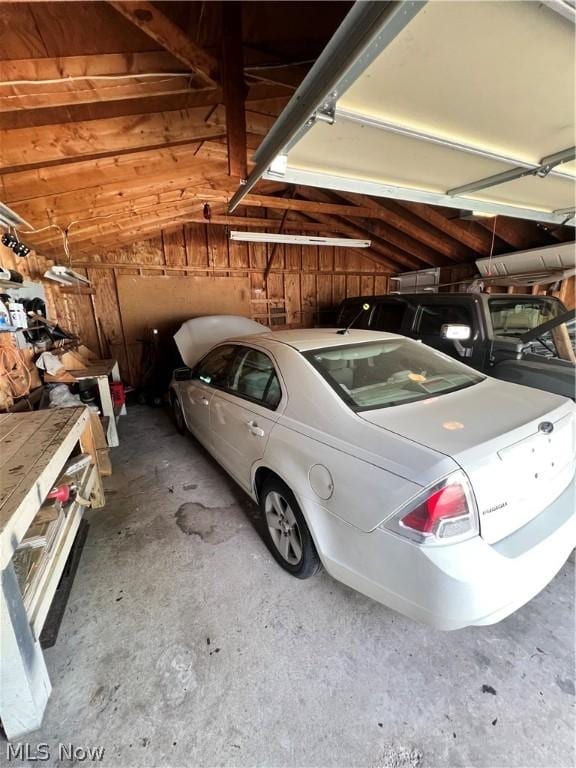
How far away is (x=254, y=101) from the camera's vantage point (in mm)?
2740

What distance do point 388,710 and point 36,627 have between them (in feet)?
4.79

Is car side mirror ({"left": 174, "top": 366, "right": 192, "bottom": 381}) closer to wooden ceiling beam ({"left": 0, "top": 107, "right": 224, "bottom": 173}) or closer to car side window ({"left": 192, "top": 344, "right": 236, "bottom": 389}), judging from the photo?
car side window ({"left": 192, "top": 344, "right": 236, "bottom": 389})

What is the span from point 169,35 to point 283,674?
3028mm

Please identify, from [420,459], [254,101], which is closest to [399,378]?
[420,459]

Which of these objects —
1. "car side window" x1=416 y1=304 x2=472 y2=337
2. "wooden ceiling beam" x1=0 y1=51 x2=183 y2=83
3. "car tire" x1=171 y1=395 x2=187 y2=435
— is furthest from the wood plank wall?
"car side window" x1=416 y1=304 x2=472 y2=337

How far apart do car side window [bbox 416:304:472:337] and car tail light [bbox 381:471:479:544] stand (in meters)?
2.84

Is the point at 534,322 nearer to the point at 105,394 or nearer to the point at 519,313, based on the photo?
the point at 519,313

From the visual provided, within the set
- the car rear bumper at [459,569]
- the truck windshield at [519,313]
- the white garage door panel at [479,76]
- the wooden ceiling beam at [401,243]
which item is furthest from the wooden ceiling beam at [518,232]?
the car rear bumper at [459,569]

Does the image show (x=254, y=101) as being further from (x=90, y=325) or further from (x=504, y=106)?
(x=90, y=325)

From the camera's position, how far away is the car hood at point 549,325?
2616mm

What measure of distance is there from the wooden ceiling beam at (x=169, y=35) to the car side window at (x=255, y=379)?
1652mm

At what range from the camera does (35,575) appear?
1414 mm

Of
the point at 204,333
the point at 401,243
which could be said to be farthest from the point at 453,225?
the point at 204,333

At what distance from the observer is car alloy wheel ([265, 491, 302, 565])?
72.8 inches
